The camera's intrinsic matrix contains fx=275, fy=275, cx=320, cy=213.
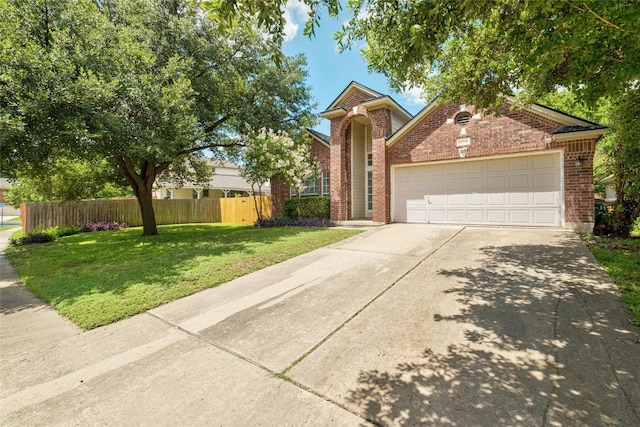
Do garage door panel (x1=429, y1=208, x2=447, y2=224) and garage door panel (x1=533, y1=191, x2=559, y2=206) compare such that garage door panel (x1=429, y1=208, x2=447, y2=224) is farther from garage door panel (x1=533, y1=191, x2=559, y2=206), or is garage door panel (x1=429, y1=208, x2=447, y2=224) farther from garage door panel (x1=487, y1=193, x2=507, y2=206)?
garage door panel (x1=533, y1=191, x2=559, y2=206)

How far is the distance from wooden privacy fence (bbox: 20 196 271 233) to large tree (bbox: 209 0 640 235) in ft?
40.1

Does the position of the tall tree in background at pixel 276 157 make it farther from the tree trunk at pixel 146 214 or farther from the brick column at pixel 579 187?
the brick column at pixel 579 187

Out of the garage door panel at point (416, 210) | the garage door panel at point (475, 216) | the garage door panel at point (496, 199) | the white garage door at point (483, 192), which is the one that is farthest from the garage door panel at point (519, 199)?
Result: the garage door panel at point (416, 210)

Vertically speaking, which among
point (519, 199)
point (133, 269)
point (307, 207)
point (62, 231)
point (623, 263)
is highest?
point (519, 199)

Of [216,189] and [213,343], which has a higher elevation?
[216,189]

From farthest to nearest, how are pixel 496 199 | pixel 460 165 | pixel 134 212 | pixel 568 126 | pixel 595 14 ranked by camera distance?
pixel 134 212, pixel 460 165, pixel 496 199, pixel 568 126, pixel 595 14

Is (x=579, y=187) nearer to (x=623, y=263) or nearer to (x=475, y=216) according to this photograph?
(x=475, y=216)

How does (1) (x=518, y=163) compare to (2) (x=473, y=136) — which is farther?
(2) (x=473, y=136)

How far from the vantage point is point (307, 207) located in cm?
1370

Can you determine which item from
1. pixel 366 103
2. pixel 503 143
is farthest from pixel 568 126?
pixel 366 103

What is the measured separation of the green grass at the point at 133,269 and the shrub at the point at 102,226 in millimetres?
4898

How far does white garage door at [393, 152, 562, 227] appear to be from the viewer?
29.4ft

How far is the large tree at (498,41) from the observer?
3.08 meters

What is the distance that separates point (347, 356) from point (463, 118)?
33.5ft
